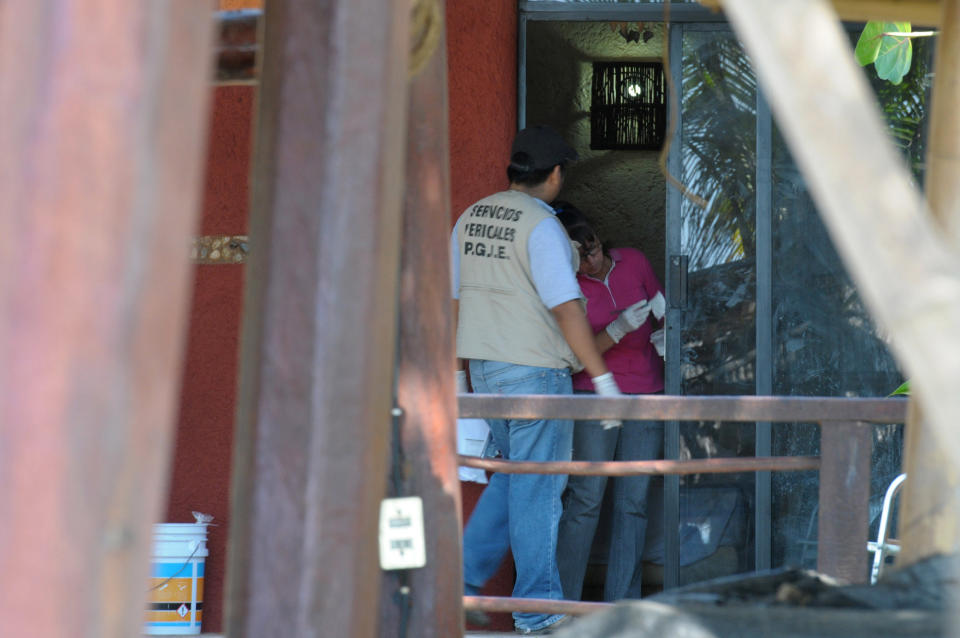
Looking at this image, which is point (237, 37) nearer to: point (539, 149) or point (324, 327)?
point (324, 327)

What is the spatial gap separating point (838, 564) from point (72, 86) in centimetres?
216

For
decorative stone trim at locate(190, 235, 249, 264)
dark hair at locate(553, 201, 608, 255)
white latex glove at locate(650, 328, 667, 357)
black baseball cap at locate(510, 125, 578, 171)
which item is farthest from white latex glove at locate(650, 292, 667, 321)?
decorative stone trim at locate(190, 235, 249, 264)

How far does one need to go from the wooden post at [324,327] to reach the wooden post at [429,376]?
0.51 meters

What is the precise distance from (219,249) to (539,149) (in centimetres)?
147

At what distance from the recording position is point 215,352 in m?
4.84

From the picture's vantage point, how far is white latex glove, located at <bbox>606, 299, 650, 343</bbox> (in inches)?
181

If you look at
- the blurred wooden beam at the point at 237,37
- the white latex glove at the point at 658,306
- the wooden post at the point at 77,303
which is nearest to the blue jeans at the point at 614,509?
the white latex glove at the point at 658,306

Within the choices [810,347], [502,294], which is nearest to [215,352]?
[502,294]

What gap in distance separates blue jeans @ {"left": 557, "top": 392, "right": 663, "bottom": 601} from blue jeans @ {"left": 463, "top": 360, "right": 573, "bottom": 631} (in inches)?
13.1

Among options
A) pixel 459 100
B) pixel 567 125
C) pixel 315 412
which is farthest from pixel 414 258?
pixel 567 125

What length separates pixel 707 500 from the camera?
Answer: 4.90m

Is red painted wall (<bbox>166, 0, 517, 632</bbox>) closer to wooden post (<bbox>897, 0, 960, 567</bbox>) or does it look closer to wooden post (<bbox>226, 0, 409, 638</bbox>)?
wooden post (<bbox>897, 0, 960, 567</bbox>)

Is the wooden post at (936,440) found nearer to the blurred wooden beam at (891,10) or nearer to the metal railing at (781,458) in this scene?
the blurred wooden beam at (891,10)

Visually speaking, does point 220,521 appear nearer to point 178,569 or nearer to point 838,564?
point 178,569
